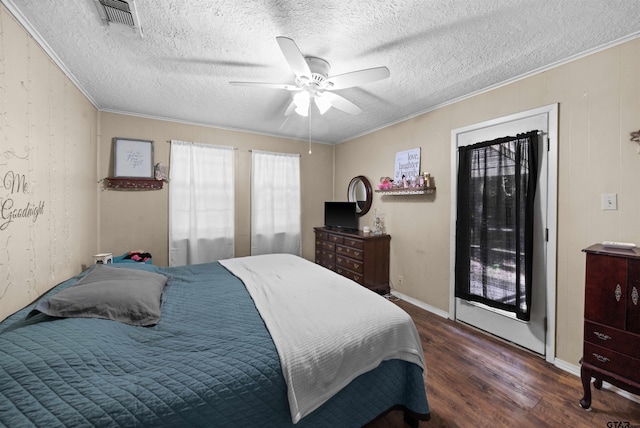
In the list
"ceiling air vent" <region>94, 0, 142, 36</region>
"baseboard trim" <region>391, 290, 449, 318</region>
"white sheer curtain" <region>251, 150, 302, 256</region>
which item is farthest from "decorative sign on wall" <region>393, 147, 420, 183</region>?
"ceiling air vent" <region>94, 0, 142, 36</region>

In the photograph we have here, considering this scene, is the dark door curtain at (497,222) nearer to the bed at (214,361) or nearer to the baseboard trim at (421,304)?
the baseboard trim at (421,304)

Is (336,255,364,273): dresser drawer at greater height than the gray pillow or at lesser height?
lesser

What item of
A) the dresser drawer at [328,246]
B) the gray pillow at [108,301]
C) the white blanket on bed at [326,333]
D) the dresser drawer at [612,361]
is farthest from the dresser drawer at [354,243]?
the gray pillow at [108,301]

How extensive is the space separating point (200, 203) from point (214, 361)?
9.84ft

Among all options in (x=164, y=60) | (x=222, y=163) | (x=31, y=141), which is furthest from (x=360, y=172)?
(x=31, y=141)

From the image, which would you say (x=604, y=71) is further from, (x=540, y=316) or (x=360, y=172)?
(x=360, y=172)

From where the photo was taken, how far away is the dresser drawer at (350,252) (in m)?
3.48

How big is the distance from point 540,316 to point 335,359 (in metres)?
2.13

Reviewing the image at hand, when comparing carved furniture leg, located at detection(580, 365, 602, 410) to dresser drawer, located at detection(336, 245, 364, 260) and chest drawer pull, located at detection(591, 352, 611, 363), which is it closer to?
chest drawer pull, located at detection(591, 352, 611, 363)

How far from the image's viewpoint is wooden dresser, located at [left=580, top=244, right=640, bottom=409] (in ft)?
4.85

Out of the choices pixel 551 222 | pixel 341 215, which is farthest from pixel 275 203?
pixel 551 222

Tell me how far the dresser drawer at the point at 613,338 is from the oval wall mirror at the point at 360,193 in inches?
108

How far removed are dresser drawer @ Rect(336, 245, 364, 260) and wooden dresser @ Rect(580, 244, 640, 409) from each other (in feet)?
7.17

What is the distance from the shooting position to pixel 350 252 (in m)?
3.67
